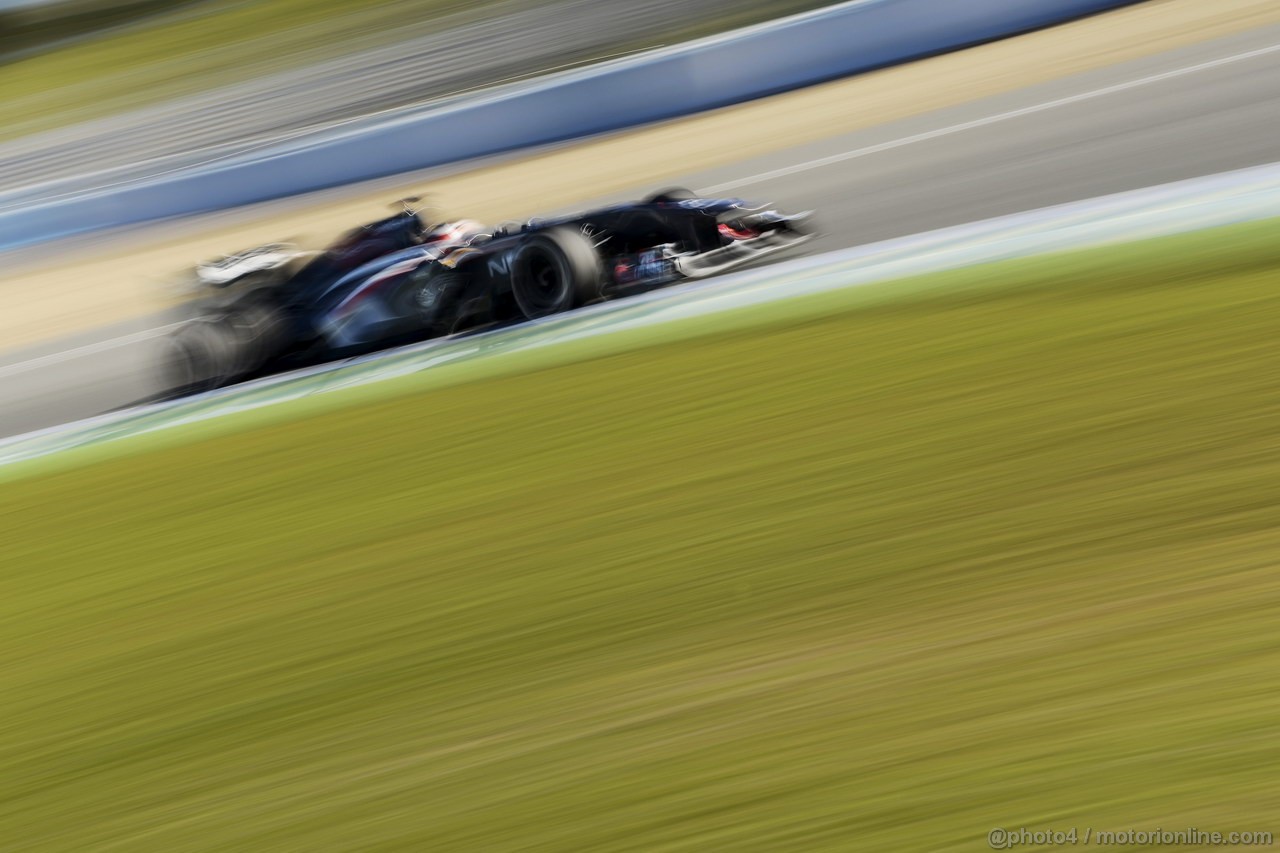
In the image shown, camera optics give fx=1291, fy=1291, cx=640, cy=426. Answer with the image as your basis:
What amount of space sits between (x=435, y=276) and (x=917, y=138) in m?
4.26

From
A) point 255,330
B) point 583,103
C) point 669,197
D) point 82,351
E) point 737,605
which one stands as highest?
point 583,103

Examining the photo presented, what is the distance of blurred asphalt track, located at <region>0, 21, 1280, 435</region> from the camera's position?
7.00 metres

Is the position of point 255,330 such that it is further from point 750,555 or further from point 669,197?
point 750,555

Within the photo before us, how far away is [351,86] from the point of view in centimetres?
1647

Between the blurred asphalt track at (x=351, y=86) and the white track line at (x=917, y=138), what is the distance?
4.73 m

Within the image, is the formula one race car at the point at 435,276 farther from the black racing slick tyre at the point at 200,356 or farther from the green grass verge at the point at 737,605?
the green grass verge at the point at 737,605

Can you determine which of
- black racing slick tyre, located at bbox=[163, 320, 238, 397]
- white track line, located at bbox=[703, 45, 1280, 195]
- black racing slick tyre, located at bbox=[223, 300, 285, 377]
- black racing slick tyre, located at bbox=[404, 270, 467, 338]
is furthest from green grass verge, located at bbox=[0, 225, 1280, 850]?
white track line, located at bbox=[703, 45, 1280, 195]

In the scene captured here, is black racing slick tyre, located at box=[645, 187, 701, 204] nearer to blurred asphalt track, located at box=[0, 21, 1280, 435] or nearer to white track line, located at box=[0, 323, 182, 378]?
blurred asphalt track, located at box=[0, 21, 1280, 435]

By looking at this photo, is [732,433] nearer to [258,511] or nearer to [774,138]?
[258,511]

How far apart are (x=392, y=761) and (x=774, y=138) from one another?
28.1ft

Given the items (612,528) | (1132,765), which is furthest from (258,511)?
(1132,765)

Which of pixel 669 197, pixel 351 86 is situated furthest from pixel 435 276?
pixel 351 86

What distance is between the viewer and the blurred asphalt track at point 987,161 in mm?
7000

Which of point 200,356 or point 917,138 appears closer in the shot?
point 200,356
